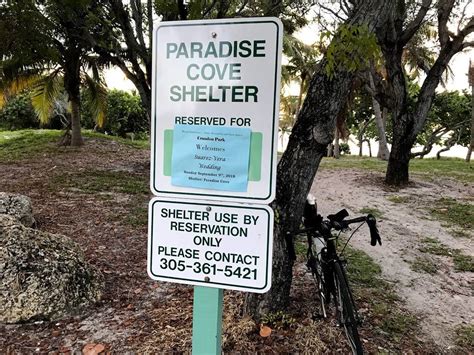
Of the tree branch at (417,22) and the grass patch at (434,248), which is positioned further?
the tree branch at (417,22)

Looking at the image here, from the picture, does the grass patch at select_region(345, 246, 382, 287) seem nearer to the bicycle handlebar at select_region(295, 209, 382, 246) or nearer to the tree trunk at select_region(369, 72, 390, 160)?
the bicycle handlebar at select_region(295, 209, 382, 246)

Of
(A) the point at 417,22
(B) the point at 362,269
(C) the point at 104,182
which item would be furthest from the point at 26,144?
(B) the point at 362,269

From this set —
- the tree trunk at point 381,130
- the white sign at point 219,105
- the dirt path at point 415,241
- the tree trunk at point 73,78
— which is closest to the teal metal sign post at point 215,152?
the white sign at point 219,105

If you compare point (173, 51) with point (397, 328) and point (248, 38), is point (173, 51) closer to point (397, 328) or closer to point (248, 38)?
point (248, 38)

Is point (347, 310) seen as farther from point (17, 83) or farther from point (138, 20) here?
point (17, 83)

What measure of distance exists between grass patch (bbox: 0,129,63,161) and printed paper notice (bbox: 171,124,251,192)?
1019 centimetres

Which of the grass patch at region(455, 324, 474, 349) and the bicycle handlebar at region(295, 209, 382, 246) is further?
the grass patch at region(455, 324, 474, 349)

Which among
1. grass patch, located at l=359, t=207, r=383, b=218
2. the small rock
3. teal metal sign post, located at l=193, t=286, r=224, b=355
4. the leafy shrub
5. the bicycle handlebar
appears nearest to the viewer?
teal metal sign post, located at l=193, t=286, r=224, b=355

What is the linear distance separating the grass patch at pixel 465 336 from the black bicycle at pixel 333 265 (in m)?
1.04

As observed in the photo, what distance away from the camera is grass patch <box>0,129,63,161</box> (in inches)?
432

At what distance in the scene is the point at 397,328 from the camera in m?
3.15

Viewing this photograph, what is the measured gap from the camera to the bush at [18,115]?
18.6m

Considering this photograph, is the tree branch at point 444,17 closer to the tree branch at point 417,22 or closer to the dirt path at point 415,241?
the tree branch at point 417,22

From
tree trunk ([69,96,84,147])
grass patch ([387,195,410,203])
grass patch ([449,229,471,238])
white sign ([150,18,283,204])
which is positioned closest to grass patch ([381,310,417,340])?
white sign ([150,18,283,204])
